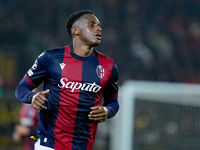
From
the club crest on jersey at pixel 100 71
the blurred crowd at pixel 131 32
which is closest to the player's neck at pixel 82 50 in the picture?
the club crest on jersey at pixel 100 71

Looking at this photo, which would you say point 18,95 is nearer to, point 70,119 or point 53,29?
point 70,119

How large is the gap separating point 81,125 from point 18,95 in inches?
22.5

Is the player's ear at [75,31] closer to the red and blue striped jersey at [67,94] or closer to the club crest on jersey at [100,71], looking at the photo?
the red and blue striped jersey at [67,94]

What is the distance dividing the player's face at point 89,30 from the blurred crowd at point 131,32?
7.23 metres

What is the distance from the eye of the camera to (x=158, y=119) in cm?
759

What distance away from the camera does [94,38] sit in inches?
142

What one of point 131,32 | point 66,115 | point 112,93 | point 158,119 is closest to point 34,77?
point 66,115

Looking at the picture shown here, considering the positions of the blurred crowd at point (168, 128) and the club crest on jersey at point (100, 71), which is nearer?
the club crest on jersey at point (100, 71)

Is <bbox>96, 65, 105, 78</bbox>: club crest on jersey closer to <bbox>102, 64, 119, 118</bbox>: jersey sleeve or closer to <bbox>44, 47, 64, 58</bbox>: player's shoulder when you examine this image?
<bbox>102, 64, 119, 118</bbox>: jersey sleeve

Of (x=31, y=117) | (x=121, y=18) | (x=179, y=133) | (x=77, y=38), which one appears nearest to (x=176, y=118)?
(x=179, y=133)

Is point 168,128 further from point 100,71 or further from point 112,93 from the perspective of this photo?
point 100,71

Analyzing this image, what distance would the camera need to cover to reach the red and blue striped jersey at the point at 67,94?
3.50 m

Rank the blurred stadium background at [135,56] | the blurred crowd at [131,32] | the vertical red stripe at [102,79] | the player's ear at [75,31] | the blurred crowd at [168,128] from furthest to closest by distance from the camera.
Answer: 1. the blurred crowd at [131,32]
2. the blurred stadium background at [135,56]
3. the blurred crowd at [168,128]
4. the player's ear at [75,31]
5. the vertical red stripe at [102,79]

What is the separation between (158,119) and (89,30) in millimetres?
4264
